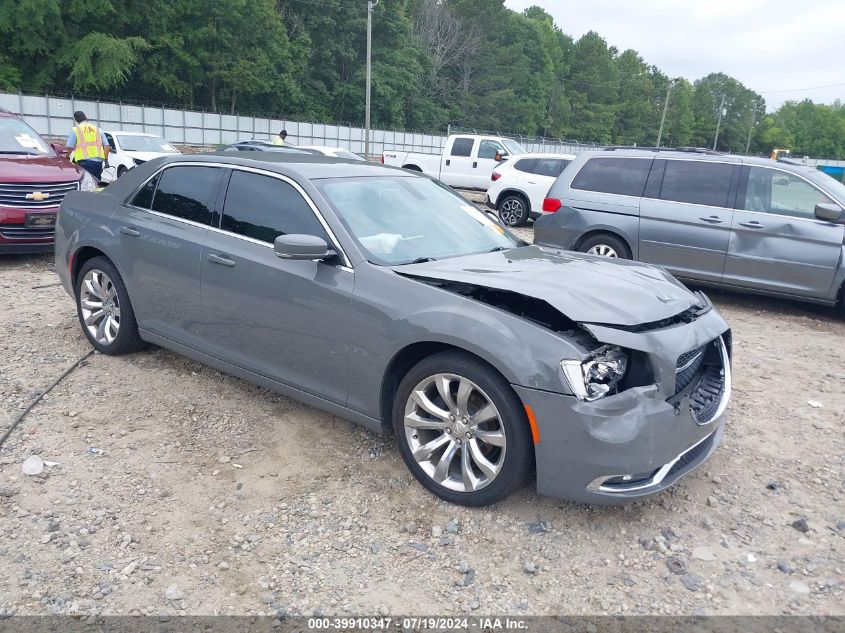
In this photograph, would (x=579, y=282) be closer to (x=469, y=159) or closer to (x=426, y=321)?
(x=426, y=321)

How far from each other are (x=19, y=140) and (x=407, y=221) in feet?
25.4

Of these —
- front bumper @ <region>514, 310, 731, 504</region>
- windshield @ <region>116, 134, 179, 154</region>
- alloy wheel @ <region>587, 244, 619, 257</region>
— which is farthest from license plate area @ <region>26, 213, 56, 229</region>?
windshield @ <region>116, 134, 179, 154</region>

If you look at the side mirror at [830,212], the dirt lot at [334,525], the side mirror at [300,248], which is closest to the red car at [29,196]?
the dirt lot at [334,525]

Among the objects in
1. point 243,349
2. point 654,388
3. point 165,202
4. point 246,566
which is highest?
point 165,202

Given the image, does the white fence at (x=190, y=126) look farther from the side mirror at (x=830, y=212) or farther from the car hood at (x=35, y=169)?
the side mirror at (x=830, y=212)

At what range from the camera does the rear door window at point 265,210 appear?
13.2ft

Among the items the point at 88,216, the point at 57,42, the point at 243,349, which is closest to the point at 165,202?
the point at 88,216

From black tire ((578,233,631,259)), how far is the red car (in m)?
6.39

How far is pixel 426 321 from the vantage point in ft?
11.0

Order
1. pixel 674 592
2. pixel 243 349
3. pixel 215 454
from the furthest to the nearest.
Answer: pixel 243 349 → pixel 215 454 → pixel 674 592

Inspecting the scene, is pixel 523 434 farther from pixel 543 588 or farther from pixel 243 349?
pixel 243 349

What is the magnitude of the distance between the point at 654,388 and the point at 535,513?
884mm

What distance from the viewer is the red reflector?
8.68 m

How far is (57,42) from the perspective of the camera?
42.2 metres
